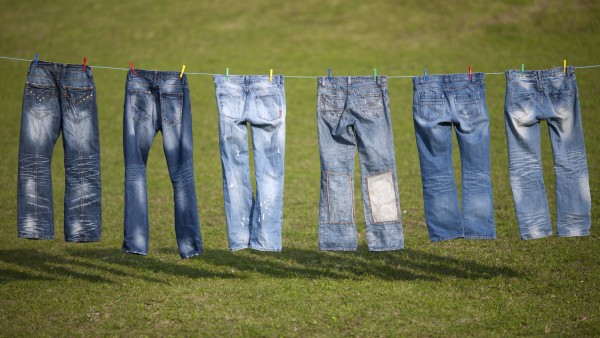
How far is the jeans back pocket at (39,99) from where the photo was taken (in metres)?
7.56

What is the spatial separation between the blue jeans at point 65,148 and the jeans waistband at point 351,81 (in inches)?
102

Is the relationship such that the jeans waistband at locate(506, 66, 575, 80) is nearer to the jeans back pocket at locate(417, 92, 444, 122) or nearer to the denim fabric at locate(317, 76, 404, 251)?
the jeans back pocket at locate(417, 92, 444, 122)

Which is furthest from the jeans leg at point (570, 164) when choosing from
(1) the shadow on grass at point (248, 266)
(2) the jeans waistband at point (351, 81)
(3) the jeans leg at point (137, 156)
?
(3) the jeans leg at point (137, 156)

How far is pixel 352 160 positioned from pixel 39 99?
3.52 meters

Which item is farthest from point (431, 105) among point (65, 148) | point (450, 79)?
point (65, 148)

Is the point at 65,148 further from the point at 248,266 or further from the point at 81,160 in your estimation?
the point at 248,266

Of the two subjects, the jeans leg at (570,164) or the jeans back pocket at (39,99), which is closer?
the jeans back pocket at (39,99)

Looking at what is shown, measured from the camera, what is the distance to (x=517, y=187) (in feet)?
25.9

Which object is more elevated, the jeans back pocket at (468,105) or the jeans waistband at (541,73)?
the jeans waistband at (541,73)

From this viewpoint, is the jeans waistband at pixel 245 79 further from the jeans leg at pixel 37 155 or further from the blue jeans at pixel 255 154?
the jeans leg at pixel 37 155

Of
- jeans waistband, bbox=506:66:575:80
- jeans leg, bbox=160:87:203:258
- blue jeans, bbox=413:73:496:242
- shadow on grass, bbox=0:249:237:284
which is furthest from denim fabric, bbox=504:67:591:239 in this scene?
shadow on grass, bbox=0:249:237:284

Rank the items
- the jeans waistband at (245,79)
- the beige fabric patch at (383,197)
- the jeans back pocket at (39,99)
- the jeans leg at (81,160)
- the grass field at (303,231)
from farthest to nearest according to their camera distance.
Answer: the beige fabric patch at (383,197) → the jeans waistband at (245,79) → the jeans leg at (81,160) → the jeans back pocket at (39,99) → the grass field at (303,231)

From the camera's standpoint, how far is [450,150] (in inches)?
309

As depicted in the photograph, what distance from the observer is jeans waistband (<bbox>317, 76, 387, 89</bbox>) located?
7.75 meters
